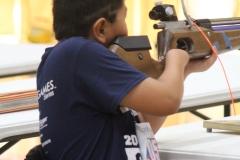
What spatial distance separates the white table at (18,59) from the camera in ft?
7.11

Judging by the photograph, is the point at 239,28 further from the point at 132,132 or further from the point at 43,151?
the point at 43,151

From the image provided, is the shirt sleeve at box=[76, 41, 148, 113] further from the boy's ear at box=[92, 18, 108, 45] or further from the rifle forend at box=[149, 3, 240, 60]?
the rifle forend at box=[149, 3, 240, 60]

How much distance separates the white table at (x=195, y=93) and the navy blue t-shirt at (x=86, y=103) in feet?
1.17

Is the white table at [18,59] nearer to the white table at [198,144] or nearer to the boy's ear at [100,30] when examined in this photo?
the white table at [198,144]

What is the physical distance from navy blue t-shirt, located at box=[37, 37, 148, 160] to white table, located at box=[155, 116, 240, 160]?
89mm

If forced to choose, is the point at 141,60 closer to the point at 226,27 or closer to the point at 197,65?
the point at 197,65

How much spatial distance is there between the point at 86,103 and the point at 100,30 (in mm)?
143

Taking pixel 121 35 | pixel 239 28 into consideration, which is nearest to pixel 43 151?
pixel 121 35

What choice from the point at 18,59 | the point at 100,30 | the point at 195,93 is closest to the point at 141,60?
the point at 100,30

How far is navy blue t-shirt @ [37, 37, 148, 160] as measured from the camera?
33.2 inches

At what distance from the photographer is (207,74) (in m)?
1.99

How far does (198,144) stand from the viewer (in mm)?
973

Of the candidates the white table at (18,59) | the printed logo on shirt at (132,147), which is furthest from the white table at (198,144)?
the white table at (18,59)

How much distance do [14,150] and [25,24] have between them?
0.90 meters
